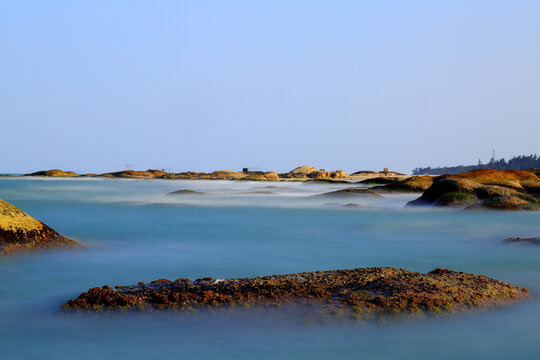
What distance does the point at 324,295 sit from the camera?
789 cm

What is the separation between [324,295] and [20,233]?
811 cm

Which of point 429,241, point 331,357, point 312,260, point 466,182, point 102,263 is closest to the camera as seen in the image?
point 331,357

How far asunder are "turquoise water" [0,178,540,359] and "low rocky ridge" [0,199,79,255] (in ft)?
1.56

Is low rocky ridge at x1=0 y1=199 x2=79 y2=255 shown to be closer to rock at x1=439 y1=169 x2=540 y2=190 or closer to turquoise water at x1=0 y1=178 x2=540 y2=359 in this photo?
turquoise water at x1=0 y1=178 x2=540 y2=359

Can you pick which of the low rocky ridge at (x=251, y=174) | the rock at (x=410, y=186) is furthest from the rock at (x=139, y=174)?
the rock at (x=410, y=186)

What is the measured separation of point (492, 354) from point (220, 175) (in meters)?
115

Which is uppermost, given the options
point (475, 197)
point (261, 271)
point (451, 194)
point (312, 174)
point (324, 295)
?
point (312, 174)

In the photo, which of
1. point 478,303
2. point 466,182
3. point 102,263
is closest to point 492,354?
point 478,303

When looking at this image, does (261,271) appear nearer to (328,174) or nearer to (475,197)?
(475,197)

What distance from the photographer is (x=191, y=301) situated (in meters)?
7.74

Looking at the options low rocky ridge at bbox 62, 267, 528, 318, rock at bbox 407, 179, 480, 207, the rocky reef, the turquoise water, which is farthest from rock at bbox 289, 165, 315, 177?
low rocky ridge at bbox 62, 267, 528, 318

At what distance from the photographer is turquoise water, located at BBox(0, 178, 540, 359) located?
6.38 metres

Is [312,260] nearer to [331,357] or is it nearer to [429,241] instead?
[429,241]

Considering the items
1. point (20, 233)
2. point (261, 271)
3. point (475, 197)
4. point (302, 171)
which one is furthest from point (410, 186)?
point (302, 171)
